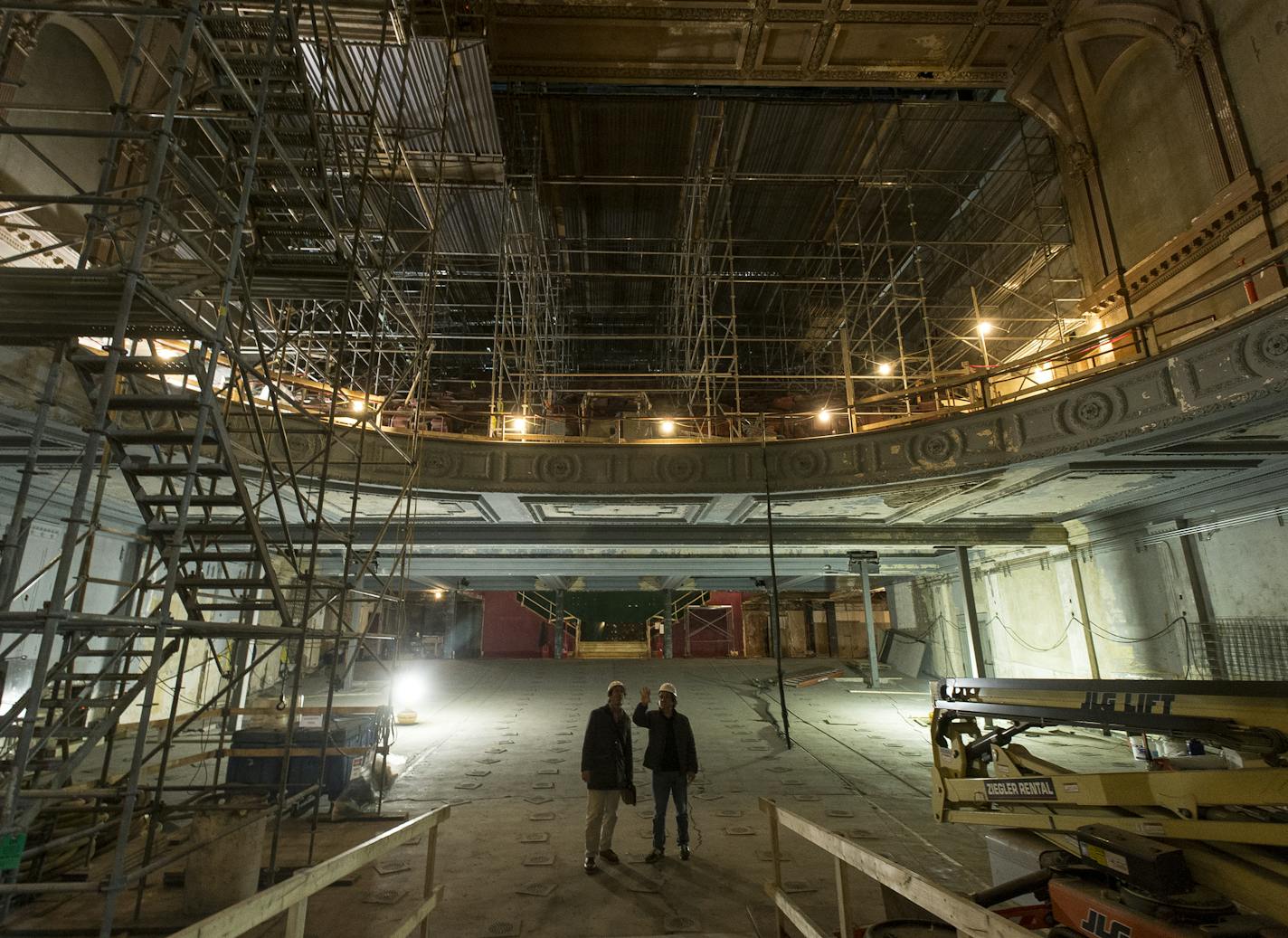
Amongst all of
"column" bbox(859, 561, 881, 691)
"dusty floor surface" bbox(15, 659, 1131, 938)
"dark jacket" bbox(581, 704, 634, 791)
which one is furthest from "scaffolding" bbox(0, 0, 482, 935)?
"column" bbox(859, 561, 881, 691)

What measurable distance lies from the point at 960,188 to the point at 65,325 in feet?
63.3

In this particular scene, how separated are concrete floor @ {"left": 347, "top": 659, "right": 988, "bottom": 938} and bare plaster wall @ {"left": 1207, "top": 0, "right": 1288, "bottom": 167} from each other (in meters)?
11.4

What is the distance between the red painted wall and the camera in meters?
29.9

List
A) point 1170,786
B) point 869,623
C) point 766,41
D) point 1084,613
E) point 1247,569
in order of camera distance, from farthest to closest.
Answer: point 869,623 < point 1084,613 < point 766,41 < point 1247,569 < point 1170,786

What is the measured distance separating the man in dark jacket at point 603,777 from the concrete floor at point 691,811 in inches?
10.2

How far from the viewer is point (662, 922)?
5.11m

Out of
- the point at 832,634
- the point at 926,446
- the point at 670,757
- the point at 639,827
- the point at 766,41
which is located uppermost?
the point at 766,41

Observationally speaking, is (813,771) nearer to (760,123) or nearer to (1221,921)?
(1221,921)

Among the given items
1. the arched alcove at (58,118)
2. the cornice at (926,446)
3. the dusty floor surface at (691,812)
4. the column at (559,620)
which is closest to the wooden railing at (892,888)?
the dusty floor surface at (691,812)

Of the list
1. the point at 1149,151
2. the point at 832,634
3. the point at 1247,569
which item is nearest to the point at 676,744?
the point at 1247,569

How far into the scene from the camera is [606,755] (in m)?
6.29

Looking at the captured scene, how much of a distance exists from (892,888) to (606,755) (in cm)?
341

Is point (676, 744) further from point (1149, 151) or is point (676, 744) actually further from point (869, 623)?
point (1149, 151)

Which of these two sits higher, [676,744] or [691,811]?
[676,744]
